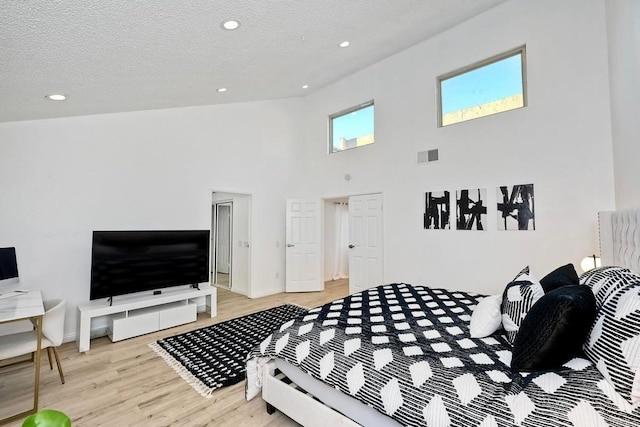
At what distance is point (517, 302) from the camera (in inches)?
65.4

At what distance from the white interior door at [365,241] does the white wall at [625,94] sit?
2820mm

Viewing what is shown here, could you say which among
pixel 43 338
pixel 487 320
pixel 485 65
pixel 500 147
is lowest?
pixel 43 338

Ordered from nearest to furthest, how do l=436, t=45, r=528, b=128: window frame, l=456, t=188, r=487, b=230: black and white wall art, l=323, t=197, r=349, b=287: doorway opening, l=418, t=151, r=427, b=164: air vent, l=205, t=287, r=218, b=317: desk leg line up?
l=436, t=45, r=528, b=128: window frame, l=456, t=188, r=487, b=230: black and white wall art, l=205, t=287, r=218, b=317: desk leg, l=418, t=151, r=427, b=164: air vent, l=323, t=197, r=349, b=287: doorway opening

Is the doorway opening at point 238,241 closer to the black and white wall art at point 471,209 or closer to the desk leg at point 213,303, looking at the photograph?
the desk leg at point 213,303

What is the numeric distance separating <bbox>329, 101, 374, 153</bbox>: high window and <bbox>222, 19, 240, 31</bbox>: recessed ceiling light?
10.3ft

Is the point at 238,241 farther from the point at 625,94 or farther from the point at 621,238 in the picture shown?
the point at 625,94

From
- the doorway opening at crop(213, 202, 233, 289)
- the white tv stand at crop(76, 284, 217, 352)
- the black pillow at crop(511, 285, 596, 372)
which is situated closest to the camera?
the black pillow at crop(511, 285, 596, 372)

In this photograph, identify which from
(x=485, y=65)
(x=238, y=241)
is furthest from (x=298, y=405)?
(x=485, y=65)

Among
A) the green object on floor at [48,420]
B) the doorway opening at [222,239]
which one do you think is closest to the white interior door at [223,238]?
the doorway opening at [222,239]

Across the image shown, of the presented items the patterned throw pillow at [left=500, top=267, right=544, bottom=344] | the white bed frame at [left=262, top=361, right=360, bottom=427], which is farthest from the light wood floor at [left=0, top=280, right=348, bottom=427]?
the patterned throw pillow at [left=500, top=267, right=544, bottom=344]

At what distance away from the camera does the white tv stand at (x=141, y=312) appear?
124 inches

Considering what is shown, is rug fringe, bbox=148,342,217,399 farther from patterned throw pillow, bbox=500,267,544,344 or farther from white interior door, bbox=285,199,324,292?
white interior door, bbox=285,199,324,292

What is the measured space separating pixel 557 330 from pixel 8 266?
4.38 meters

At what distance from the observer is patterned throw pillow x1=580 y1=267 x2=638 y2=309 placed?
129 centimetres
